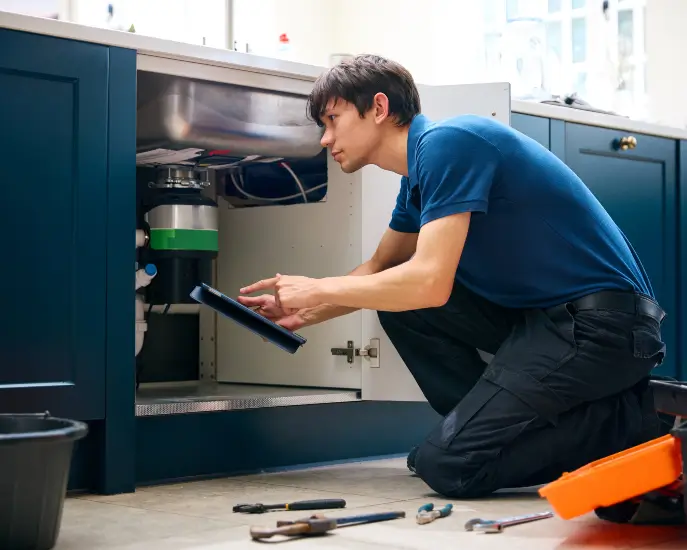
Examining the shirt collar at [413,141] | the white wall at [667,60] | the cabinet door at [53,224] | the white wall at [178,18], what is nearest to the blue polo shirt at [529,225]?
the shirt collar at [413,141]

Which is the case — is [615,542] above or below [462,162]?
below

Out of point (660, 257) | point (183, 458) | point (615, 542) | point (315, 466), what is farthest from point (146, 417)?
point (660, 257)

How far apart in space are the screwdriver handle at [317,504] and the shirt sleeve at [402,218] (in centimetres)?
69

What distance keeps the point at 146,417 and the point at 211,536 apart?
1.90 feet

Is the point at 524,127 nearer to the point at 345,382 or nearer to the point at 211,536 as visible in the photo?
the point at 345,382

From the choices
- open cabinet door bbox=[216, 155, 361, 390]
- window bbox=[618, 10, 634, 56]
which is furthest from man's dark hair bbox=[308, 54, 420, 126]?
window bbox=[618, 10, 634, 56]

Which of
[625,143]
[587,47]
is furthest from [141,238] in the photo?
[587,47]

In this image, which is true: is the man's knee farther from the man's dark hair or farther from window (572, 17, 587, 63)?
window (572, 17, 587, 63)

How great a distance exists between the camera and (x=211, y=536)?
1558mm

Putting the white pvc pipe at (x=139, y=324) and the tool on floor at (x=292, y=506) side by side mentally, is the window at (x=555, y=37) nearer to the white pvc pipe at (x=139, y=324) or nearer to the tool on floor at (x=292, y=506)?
the white pvc pipe at (x=139, y=324)

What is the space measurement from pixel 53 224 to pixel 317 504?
2.43ft

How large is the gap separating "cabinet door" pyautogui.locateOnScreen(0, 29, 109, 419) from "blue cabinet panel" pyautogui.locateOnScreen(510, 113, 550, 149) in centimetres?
119

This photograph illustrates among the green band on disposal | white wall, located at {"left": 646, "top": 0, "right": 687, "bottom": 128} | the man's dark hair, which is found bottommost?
the green band on disposal

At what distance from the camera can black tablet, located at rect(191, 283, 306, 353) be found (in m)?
1.93
